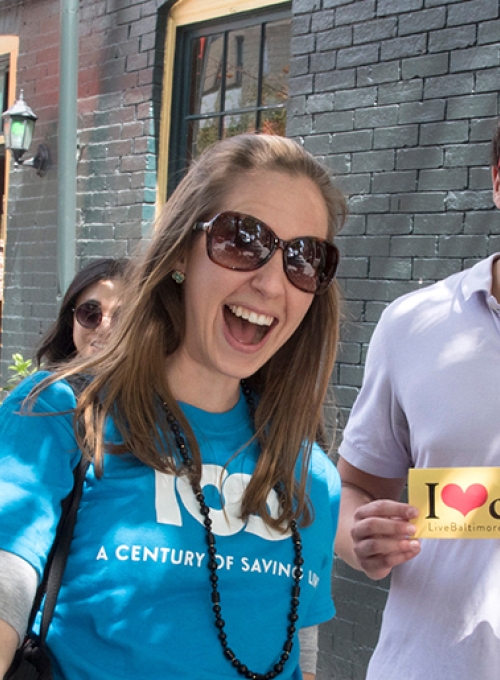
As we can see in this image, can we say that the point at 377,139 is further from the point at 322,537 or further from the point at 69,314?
the point at 322,537

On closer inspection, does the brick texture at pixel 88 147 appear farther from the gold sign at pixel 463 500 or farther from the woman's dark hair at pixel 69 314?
the gold sign at pixel 463 500

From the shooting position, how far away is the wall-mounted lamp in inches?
236

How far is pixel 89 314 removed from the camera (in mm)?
3229

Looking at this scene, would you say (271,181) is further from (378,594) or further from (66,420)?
(378,594)

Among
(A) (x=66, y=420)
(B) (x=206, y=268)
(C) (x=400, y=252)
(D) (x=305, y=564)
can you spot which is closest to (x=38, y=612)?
(A) (x=66, y=420)

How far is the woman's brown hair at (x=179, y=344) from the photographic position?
1521 millimetres

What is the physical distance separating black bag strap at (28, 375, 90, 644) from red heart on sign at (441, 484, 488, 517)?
71 centimetres

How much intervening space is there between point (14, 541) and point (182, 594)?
30 cm

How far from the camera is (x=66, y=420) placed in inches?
56.8

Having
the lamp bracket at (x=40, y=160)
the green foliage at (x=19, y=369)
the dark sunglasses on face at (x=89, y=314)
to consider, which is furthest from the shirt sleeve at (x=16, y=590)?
the lamp bracket at (x=40, y=160)

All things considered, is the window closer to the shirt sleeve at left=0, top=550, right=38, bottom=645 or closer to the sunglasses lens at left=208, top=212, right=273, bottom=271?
the sunglasses lens at left=208, top=212, right=273, bottom=271

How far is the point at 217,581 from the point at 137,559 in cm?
15

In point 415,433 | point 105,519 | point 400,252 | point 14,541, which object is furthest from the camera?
point 400,252

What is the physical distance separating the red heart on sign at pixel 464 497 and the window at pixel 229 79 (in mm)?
3640
